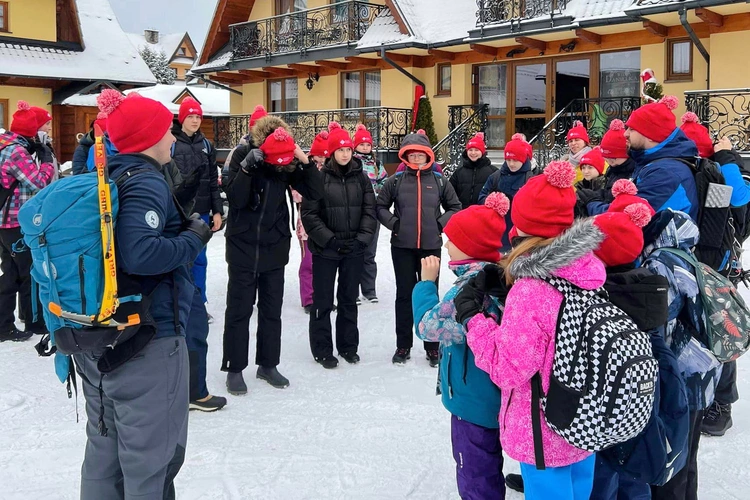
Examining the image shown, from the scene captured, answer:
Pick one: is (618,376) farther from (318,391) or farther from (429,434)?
(318,391)

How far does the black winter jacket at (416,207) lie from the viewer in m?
5.70

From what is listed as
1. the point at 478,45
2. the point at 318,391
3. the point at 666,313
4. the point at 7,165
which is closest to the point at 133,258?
the point at 666,313

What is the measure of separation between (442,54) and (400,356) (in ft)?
44.1

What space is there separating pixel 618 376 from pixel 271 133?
326cm

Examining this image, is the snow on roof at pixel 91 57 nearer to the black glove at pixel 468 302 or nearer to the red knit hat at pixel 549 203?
the black glove at pixel 468 302

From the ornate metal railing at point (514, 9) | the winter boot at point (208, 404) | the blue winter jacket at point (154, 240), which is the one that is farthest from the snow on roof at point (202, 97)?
the blue winter jacket at point (154, 240)

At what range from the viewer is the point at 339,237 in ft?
18.4

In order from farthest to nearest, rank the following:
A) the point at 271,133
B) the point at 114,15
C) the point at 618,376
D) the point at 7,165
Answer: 1. the point at 114,15
2. the point at 7,165
3. the point at 271,133
4. the point at 618,376

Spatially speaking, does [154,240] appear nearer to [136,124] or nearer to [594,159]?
[136,124]

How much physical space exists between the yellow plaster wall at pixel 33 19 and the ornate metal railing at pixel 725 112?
1683 centimetres

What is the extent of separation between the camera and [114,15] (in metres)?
21.7

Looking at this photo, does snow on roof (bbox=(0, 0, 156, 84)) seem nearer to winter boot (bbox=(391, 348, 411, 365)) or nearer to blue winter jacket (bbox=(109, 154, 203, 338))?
winter boot (bbox=(391, 348, 411, 365))

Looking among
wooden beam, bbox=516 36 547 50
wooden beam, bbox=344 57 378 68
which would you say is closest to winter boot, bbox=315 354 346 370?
wooden beam, bbox=516 36 547 50

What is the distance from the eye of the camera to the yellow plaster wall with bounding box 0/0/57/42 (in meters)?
18.6
